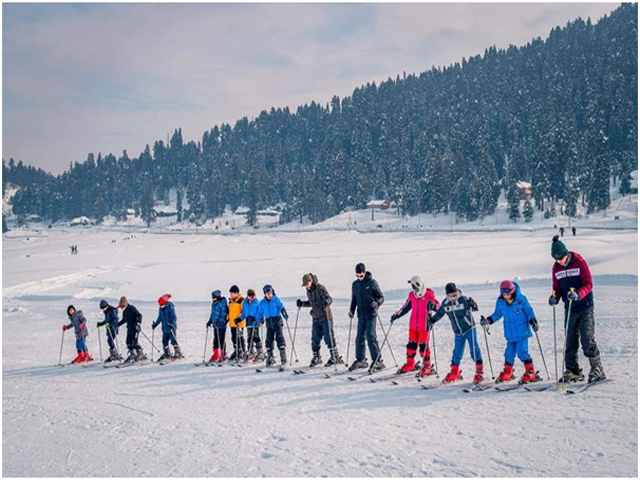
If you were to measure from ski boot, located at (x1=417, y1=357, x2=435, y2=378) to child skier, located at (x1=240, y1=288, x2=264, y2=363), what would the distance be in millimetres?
3715

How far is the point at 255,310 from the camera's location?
37.3 feet

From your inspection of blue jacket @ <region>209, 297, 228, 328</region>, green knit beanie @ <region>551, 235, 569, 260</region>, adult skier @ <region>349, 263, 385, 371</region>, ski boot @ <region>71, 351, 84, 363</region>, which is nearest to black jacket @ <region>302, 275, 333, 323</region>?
adult skier @ <region>349, 263, 385, 371</region>

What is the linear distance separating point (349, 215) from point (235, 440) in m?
95.3

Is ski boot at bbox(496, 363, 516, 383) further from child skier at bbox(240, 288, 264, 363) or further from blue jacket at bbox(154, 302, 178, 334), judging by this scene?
blue jacket at bbox(154, 302, 178, 334)

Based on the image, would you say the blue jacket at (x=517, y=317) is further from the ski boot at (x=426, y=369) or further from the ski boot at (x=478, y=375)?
the ski boot at (x=426, y=369)

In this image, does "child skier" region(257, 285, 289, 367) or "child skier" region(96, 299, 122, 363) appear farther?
"child skier" region(96, 299, 122, 363)

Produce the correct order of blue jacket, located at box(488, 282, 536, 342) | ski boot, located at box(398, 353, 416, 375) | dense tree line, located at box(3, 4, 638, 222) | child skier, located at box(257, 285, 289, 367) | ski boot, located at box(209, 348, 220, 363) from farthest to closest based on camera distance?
1. dense tree line, located at box(3, 4, 638, 222)
2. ski boot, located at box(209, 348, 220, 363)
3. child skier, located at box(257, 285, 289, 367)
4. ski boot, located at box(398, 353, 416, 375)
5. blue jacket, located at box(488, 282, 536, 342)

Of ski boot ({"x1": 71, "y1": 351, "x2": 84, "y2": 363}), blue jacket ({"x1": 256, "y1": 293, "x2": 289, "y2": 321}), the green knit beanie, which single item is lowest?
ski boot ({"x1": 71, "y1": 351, "x2": 84, "y2": 363})

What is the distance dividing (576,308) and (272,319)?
559 cm

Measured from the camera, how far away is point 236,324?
11.8m

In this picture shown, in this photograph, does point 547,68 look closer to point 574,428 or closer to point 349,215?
point 349,215

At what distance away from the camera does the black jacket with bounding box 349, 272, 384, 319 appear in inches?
392

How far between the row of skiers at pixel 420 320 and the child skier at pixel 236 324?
0.02m

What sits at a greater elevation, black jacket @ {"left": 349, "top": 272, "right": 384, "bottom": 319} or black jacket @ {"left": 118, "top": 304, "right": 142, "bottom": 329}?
black jacket @ {"left": 349, "top": 272, "right": 384, "bottom": 319}
